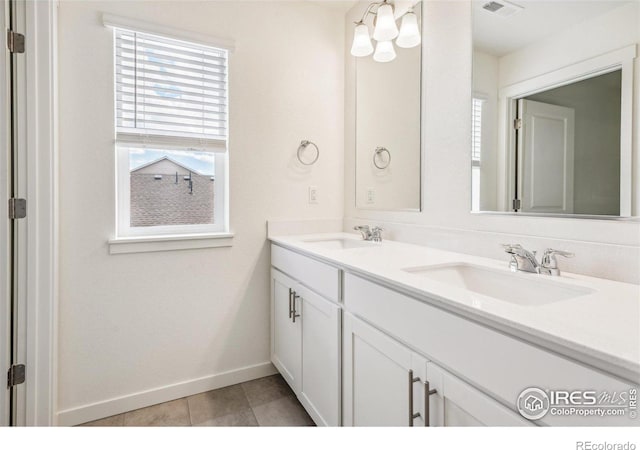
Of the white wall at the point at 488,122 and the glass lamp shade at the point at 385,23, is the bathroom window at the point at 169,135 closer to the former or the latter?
the glass lamp shade at the point at 385,23

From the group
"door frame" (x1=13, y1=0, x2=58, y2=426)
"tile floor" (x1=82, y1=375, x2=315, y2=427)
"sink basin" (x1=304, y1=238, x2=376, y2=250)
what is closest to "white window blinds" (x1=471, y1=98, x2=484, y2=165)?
"sink basin" (x1=304, y1=238, x2=376, y2=250)

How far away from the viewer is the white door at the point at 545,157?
3.69 feet

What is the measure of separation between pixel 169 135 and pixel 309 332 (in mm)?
1267

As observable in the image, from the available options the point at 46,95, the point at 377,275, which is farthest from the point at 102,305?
the point at 377,275

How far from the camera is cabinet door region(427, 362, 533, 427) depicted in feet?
2.35

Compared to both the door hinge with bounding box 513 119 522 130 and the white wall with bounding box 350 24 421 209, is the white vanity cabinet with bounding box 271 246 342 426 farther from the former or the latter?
the door hinge with bounding box 513 119 522 130

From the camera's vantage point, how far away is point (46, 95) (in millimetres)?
1435

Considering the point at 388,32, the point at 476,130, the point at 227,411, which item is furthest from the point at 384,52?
the point at 227,411

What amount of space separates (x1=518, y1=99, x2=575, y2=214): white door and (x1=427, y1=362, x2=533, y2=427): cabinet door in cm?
74

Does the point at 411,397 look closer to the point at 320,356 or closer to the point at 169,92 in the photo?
the point at 320,356

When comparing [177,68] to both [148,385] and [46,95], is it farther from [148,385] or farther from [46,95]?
[148,385]

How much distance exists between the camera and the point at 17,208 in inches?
54.8

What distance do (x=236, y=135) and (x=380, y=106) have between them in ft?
2.85

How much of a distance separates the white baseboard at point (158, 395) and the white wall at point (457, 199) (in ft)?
3.89
